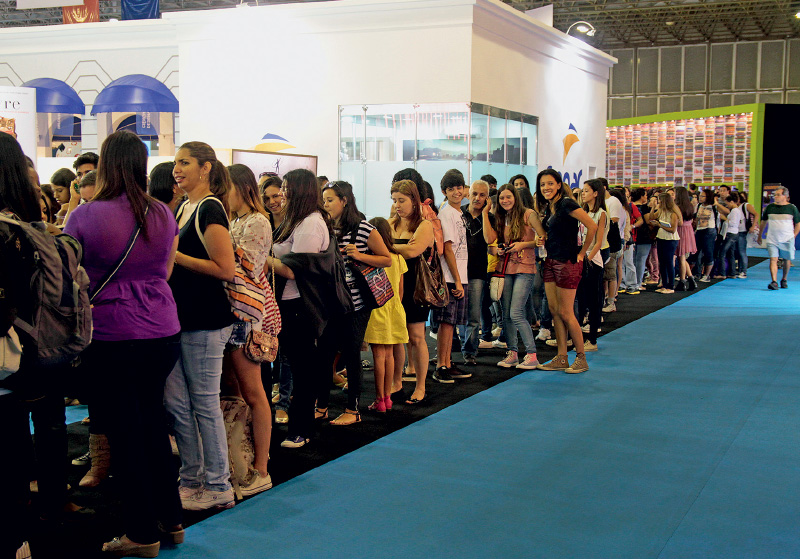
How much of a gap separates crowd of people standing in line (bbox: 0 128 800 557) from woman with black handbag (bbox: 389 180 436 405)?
0.03 feet

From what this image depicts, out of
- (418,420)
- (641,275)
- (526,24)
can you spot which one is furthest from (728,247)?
(418,420)

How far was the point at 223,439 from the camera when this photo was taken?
11.1 ft

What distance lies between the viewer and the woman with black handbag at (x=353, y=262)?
15.2 feet

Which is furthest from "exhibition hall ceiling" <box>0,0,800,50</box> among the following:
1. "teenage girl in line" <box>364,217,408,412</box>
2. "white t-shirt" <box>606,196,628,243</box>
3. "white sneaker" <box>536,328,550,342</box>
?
"teenage girl in line" <box>364,217,408,412</box>

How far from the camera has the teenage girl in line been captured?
492 centimetres

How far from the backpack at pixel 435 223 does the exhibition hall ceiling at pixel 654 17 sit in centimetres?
1508

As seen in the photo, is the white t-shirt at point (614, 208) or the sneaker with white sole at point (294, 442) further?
the white t-shirt at point (614, 208)

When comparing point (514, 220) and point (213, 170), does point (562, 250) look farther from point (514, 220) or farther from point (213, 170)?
point (213, 170)

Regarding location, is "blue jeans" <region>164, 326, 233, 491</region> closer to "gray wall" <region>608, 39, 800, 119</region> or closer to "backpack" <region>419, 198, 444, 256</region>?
"backpack" <region>419, 198, 444, 256</region>

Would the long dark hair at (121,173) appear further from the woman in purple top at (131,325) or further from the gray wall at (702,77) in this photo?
the gray wall at (702,77)

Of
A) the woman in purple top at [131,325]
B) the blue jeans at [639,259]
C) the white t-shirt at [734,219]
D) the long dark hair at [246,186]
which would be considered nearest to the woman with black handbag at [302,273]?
the long dark hair at [246,186]

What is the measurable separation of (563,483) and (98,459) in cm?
219

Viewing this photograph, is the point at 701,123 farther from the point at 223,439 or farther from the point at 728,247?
the point at 223,439

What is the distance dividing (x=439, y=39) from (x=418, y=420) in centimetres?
639
